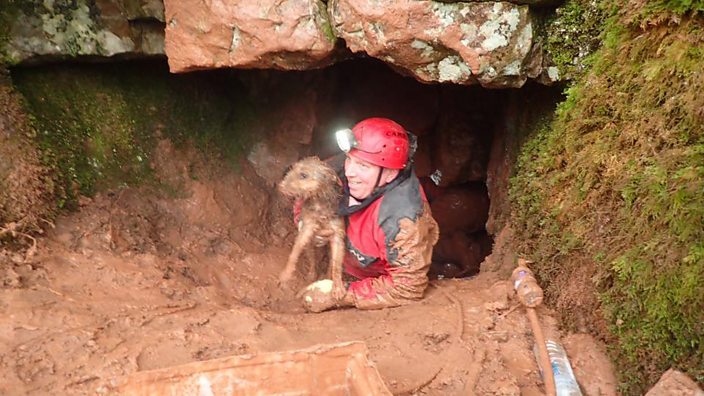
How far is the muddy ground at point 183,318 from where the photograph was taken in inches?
120

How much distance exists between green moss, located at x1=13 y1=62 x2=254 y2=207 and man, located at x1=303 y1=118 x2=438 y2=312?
186 centimetres

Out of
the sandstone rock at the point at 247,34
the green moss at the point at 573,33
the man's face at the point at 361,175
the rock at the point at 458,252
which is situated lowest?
the rock at the point at 458,252

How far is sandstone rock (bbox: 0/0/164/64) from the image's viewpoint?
3.89 meters

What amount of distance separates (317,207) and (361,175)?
46cm

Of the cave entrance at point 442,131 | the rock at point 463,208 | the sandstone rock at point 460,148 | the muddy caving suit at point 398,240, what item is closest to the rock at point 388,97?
the cave entrance at point 442,131

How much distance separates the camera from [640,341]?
2.90 meters

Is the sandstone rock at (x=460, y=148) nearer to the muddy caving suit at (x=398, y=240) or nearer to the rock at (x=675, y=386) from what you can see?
the muddy caving suit at (x=398, y=240)

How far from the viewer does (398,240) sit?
156 inches

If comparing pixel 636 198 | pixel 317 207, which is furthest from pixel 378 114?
pixel 636 198

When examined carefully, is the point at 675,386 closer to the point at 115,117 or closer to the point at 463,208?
the point at 115,117

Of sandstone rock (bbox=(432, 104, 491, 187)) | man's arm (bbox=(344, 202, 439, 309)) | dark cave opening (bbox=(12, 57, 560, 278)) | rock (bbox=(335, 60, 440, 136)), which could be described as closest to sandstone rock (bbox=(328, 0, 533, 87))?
dark cave opening (bbox=(12, 57, 560, 278))

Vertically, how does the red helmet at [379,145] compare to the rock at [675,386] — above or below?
above

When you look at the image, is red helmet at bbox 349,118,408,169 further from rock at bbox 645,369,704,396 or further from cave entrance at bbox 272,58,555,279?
cave entrance at bbox 272,58,555,279

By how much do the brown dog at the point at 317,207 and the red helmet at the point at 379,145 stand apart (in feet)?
0.99
